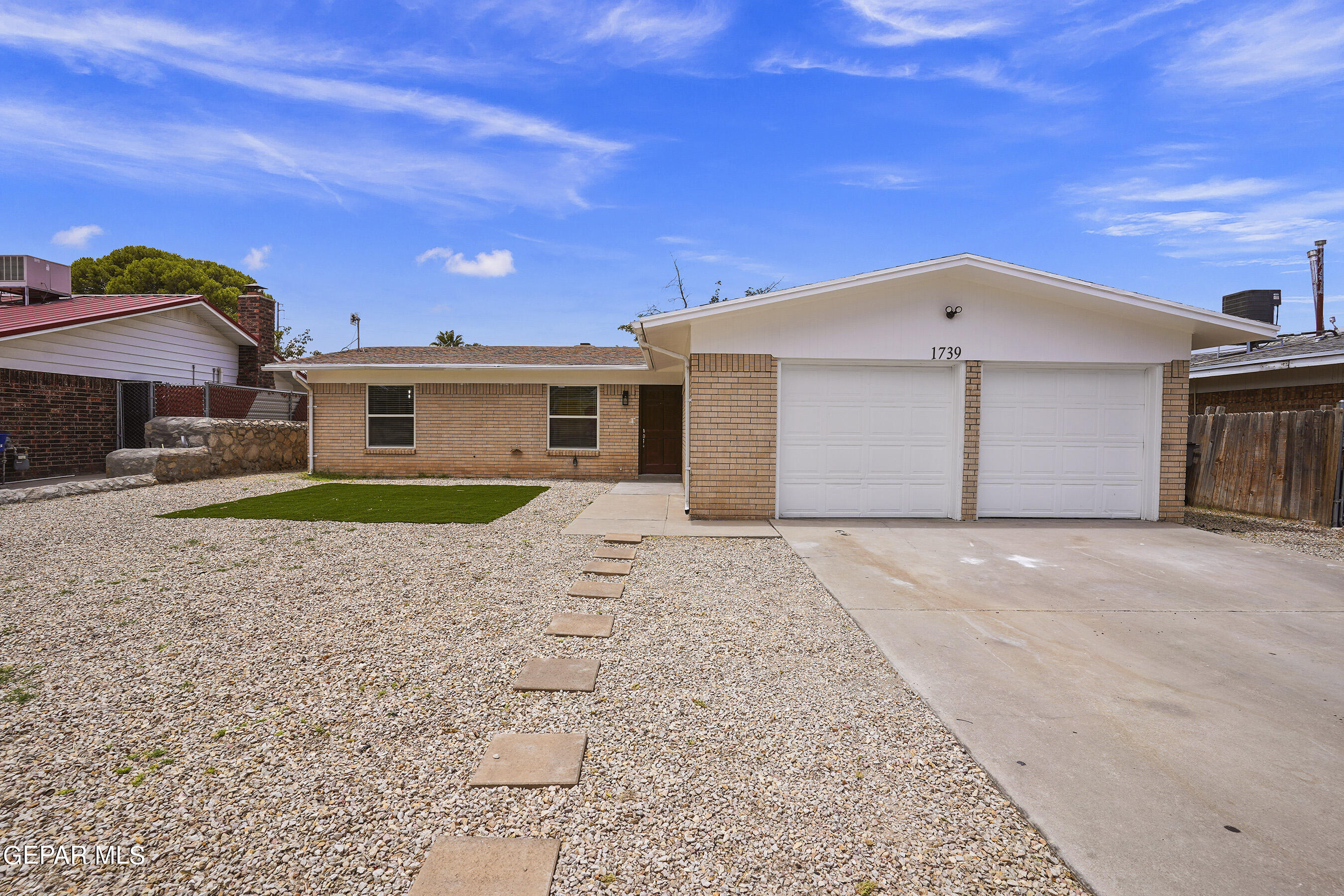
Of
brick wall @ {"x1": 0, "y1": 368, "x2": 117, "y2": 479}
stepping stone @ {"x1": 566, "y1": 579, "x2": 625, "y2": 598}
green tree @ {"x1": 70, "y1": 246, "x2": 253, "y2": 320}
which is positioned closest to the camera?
stepping stone @ {"x1": 566, "y1": 579, "x2": 625, "y2": 598}

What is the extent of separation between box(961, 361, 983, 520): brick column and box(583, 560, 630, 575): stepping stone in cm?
531

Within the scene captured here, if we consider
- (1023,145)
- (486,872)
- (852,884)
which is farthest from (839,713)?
(1023,145)

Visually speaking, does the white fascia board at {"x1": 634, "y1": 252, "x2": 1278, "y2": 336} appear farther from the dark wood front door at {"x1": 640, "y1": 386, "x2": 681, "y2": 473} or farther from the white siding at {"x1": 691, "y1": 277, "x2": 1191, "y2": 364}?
the dark wood front door at {"x1": 640, "y1": 386, "x2": 681, "y2": 473}

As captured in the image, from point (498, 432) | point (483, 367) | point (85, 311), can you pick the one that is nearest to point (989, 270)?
point (483, 367)

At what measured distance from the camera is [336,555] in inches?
258

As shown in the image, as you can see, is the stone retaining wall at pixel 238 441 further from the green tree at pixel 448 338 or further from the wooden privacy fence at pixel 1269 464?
the green tree at pixel 448 338

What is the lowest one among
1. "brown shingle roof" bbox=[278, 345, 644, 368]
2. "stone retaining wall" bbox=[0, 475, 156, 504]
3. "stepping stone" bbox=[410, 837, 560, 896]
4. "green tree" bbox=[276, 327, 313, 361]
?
"stepping stone" bbox=[410, 837, 560, 896]

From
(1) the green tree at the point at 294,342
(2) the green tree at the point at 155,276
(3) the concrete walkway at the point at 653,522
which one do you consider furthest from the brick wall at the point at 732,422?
(1) the green tree at the point at 294,342

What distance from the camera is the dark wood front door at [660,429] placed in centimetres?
1467

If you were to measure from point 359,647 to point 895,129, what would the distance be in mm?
14330

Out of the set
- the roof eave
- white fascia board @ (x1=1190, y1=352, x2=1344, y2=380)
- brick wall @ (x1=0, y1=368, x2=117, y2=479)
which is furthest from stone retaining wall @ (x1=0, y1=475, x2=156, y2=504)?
white fascia board @ (x1=1190, y1=352, x2=1344, y2=380)

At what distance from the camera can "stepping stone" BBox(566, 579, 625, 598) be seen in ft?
16.7

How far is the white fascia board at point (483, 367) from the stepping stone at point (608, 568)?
824 centimetres

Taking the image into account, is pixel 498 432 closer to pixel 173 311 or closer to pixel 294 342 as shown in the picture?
pixel 173 311
